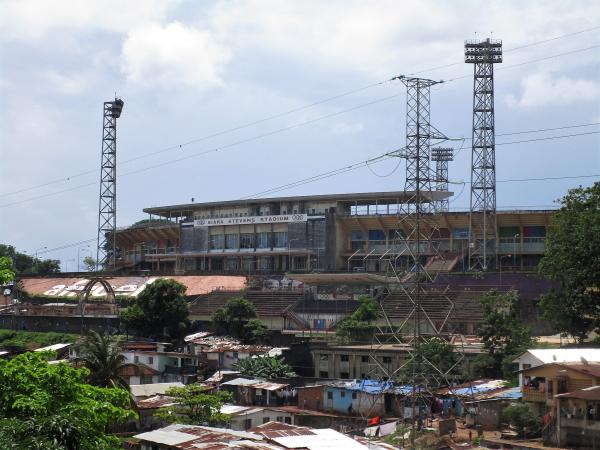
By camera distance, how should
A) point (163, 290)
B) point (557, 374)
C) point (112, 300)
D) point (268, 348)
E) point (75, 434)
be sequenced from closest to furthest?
1. point (75, 434)
2. point (557, 374)
3. point (268, 348)
4. point (163, 290)
5. point (112, 300)

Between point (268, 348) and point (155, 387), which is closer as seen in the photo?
point (155, 387)

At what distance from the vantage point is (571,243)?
44750mm

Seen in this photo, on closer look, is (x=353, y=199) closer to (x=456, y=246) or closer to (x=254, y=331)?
(x=456, y=246)

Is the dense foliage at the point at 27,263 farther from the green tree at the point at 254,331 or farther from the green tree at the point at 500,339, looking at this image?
the green tree at the point at 500,339

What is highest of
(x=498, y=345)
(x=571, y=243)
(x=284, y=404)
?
(x=571, y=243)

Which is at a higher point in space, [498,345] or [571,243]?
[571,243]

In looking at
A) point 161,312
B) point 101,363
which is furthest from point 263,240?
point 101,363

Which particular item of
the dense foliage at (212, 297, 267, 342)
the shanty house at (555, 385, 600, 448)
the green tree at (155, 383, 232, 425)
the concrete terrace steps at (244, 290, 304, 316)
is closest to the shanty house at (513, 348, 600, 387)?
the shanty house at (555, 385, 600, 448)

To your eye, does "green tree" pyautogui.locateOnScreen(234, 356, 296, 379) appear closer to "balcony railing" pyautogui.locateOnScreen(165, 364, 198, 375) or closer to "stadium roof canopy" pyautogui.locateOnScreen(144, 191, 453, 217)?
"balcony railing" pyautogui.locateOnScreen(165, 364, 198, 375)

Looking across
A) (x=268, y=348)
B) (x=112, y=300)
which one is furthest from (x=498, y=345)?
(x=112, y=300)

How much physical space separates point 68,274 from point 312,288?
35.9 meters

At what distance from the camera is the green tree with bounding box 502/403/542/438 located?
32562 millimetres

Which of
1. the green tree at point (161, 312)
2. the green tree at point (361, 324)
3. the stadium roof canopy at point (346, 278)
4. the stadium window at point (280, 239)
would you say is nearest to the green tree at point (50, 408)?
the green tree at point (361, 324)

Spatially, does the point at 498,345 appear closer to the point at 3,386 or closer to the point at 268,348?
the point at 268,348
